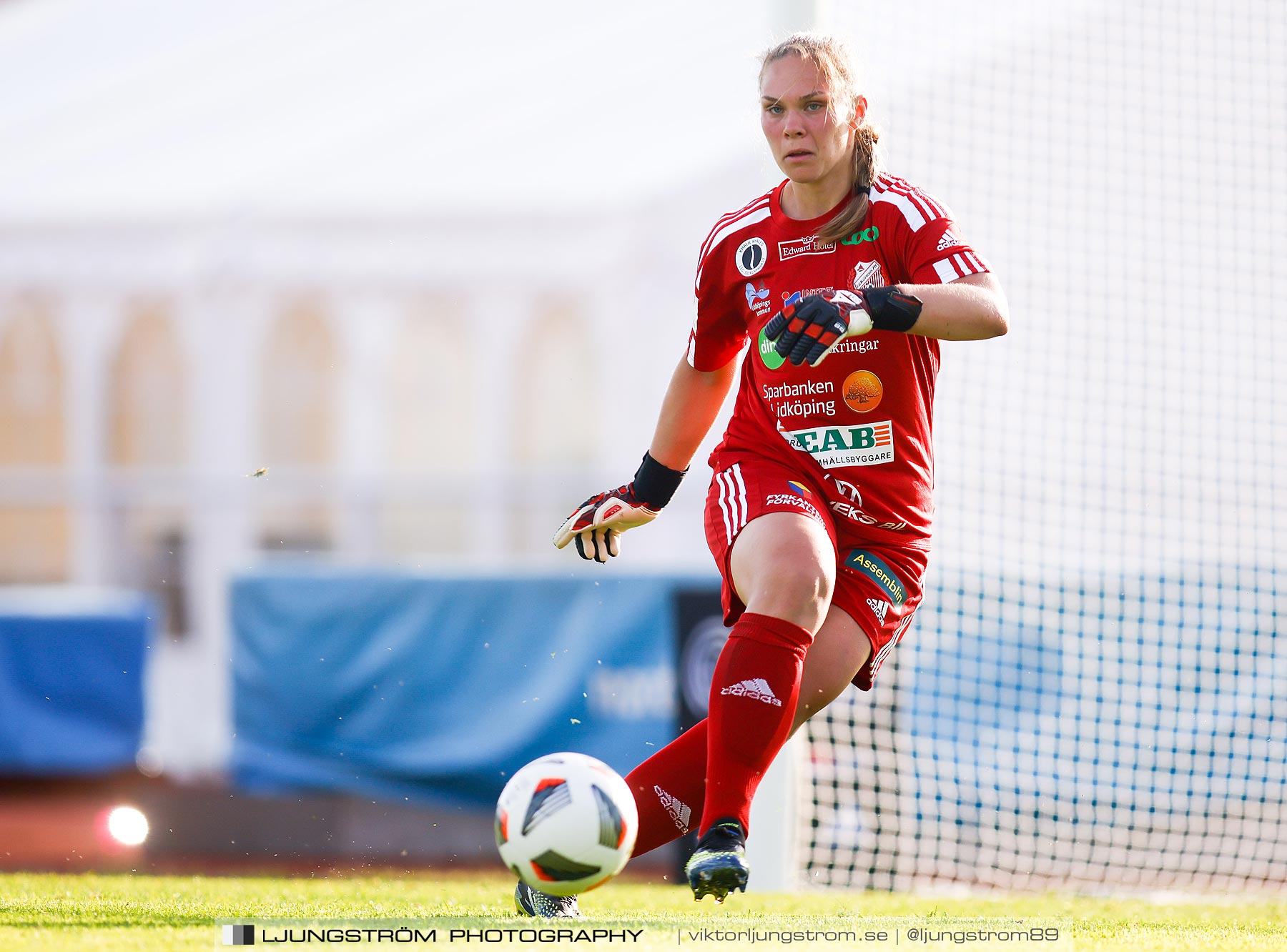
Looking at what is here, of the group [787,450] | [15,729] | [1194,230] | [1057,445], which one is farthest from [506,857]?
[15,729]

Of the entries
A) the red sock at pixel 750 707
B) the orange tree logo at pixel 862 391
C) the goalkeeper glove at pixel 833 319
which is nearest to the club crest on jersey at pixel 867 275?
the orange tree logo at pixel 862 391

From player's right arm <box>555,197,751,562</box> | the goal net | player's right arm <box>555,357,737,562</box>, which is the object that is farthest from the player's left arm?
the goal net

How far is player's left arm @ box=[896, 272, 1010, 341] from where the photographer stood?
3303 mm

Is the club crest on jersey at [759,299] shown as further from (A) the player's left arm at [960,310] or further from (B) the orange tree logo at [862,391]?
(A) the player's left arm at [960,310]

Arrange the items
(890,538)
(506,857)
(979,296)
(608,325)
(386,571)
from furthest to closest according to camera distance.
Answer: (608,325) → (386,571) → (890,538) → (979,296) → (506,857)

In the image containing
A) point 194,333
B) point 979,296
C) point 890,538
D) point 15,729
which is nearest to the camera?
point 979,296

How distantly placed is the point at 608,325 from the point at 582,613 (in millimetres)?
15720

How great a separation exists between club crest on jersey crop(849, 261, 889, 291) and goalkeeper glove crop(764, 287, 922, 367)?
1.10 ft

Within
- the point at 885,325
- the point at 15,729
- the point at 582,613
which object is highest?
the point at 885,325

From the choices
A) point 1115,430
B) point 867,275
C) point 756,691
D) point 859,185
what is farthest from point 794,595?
point 1115,430

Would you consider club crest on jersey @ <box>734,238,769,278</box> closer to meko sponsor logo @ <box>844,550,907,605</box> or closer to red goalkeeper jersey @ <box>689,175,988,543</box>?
red goalkeeper jersey @ <box>689,175,988,543</box>

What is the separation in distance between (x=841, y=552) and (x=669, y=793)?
0.79 metres

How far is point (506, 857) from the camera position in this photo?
316 cm

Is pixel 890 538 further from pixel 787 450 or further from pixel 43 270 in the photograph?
pixel 43 270
